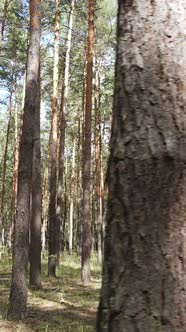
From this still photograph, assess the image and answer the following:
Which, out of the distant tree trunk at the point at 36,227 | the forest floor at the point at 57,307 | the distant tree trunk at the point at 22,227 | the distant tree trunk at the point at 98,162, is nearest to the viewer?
the forest floor at the point at 57,307

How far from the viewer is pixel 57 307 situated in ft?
32.7

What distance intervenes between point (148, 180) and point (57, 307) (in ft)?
29.0

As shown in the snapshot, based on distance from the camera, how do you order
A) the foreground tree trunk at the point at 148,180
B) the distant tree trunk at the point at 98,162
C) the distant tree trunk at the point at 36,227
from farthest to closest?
the distant tree trunk at the point at 98,162
the distant tree trunk at the point at 36,227
the foreground tree trunk at the point at 148,180

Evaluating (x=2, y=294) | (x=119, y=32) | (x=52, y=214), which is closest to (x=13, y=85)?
(x=52, y=214)

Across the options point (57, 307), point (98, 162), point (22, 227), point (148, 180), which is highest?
point (98, 162)

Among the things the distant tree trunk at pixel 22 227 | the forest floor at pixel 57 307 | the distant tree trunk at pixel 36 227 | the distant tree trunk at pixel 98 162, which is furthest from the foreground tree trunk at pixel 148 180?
the distant tree trunk at pixel 98 162

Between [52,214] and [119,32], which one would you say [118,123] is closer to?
[119,32]

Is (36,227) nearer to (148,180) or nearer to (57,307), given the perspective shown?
(57,307)

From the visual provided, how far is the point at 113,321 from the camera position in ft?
5.20

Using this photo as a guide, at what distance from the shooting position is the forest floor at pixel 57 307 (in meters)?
7.79

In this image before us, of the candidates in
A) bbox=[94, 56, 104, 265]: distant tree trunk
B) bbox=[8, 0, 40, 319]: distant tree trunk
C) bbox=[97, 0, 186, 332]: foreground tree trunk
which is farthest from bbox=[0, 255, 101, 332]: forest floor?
bbox=[94, 56, 104, 265]: distant tree trunk

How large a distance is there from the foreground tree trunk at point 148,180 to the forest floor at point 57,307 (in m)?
6.04

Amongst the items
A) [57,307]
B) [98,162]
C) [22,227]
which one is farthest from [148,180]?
[98,162]

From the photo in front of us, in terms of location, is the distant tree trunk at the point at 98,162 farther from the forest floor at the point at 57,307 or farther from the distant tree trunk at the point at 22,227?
the distant tree trunk at the point at 22,227
